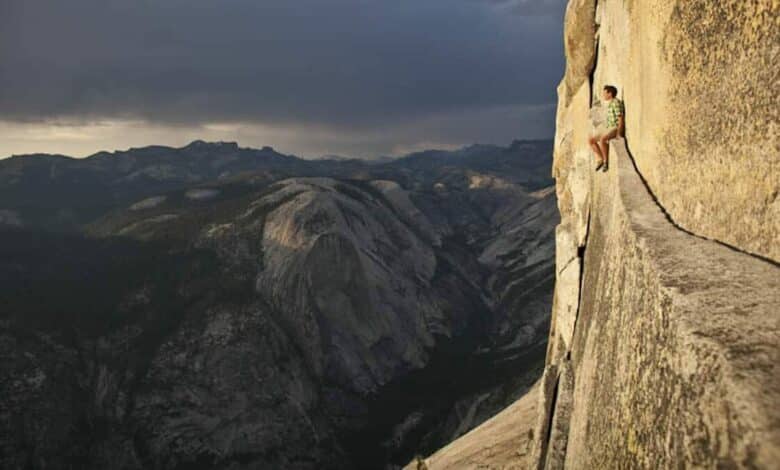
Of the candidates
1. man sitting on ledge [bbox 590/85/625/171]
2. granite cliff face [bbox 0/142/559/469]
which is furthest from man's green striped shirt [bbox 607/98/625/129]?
granite cliff face [bbox 0/142/559/469]

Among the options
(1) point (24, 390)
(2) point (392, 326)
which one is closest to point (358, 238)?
(2) point (392, 326)

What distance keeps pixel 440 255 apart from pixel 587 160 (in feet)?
472

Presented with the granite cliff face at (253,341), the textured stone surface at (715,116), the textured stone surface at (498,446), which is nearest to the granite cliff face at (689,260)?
the textured stone surface at (715,116)

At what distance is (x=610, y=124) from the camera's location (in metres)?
18.5

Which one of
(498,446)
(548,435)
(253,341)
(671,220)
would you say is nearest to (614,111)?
(671,220)

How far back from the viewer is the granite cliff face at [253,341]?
83.1m

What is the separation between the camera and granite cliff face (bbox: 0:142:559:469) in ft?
273

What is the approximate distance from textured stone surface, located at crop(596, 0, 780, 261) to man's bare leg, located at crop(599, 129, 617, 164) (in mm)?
4555

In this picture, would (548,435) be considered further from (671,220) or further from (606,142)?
(671,220)

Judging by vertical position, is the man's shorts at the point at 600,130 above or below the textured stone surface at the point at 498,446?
above

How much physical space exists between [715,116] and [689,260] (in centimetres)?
313

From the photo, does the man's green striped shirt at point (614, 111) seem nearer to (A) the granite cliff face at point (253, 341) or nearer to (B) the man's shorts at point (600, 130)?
(B) the man's shorts at point (600, 130)

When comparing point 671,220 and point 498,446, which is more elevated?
point 671,220

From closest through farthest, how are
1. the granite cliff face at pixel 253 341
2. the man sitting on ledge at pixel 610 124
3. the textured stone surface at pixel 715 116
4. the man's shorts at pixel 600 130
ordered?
1. the textured stone surface at pixel 715 116
2. the man sitting on ledge at pixel 610 124
3. the man's shorts at pixel 600 130
4. the granite cliff face at pixel 253 341
